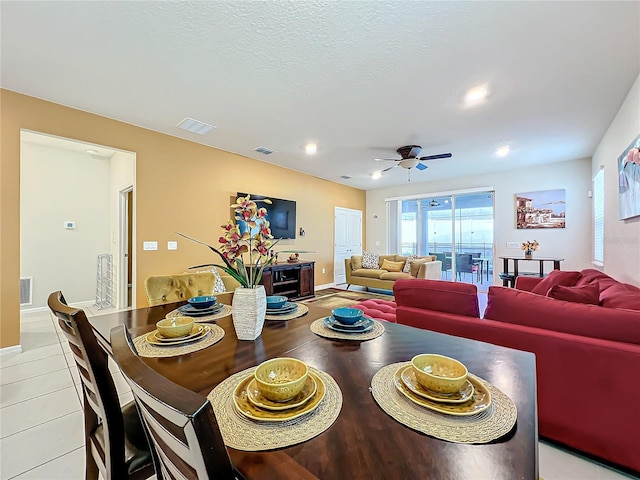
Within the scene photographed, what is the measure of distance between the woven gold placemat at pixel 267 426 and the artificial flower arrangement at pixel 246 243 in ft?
1.82

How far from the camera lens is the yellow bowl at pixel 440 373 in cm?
76

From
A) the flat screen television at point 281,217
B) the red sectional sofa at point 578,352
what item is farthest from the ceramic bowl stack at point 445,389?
the flat screen television at point 281,217

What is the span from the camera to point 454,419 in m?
0.69

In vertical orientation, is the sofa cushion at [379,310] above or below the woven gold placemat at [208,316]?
below

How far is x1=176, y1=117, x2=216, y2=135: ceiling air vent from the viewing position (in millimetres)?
3455

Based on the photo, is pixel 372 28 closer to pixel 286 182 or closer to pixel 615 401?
pixel 615 401

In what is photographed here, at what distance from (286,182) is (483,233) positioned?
4.64 metres

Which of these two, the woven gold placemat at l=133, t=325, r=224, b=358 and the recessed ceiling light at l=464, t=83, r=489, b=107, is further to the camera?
the recessed ceiling light at l=464, t=83, r=489, b=107

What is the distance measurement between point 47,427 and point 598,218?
22.4ft

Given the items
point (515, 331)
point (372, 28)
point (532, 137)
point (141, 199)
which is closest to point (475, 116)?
point (532, 137)

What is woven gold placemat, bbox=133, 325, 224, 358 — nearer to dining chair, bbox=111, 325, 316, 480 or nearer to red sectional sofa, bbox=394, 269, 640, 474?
dining chair, bbox=111, 325, 316, 480

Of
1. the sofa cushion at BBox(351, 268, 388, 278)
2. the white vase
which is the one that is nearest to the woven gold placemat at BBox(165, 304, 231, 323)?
the white vase

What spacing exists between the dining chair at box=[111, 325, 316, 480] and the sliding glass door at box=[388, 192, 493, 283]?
6.90 m

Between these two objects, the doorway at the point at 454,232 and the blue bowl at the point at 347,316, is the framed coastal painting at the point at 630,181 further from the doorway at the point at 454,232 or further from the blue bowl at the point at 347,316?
the doorway at the point at 454,232
